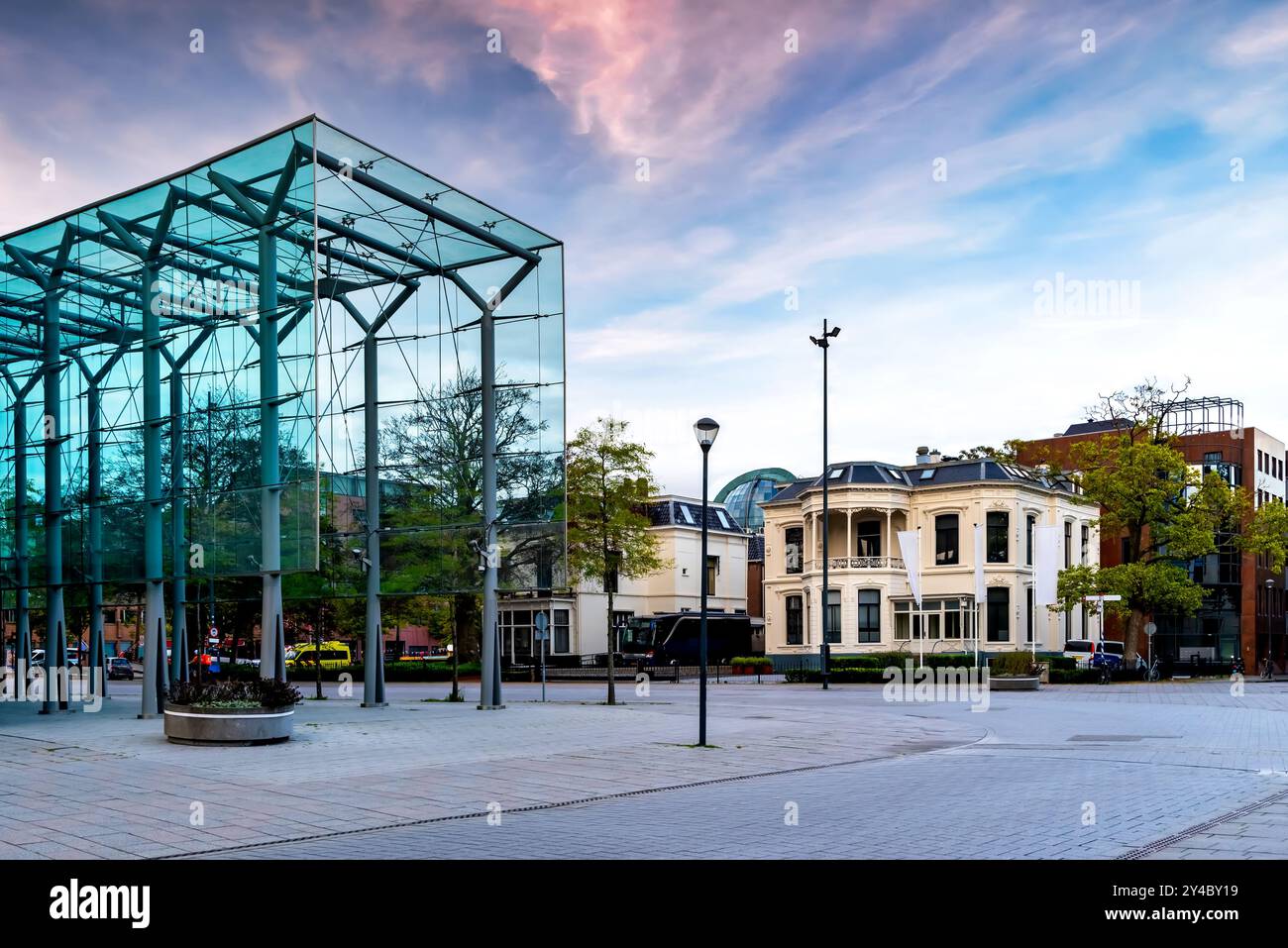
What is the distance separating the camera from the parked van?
64562 millimetres

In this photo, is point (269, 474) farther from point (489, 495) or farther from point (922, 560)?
point (922, 560)

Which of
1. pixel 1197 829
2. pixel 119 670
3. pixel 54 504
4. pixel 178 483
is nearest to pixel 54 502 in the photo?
pixel 54 504

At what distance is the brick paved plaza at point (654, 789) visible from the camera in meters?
10.6

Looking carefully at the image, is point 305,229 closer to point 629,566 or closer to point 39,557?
point 39,557

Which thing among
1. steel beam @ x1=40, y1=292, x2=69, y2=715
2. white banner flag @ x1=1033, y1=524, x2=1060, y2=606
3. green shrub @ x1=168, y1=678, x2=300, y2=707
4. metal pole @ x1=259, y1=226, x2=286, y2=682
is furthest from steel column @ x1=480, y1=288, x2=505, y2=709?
white banner flag @ x1=1033, y1=524, x2=1060, y2=606

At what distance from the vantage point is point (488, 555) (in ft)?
98.7

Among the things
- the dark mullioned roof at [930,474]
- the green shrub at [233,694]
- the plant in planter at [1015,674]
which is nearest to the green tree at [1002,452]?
the dark mullioned roof at [930,474]

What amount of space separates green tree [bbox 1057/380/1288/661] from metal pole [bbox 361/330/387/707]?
33213 mm

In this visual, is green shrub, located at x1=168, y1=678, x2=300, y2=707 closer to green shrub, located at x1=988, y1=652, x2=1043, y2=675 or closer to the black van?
green shrub, located at x1=988, y1=652, x2=1043, y2=675

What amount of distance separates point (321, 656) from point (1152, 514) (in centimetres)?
4359

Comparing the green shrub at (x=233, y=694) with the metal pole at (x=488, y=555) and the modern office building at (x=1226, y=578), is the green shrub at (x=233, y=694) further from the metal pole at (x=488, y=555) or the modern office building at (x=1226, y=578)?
the modern office building at (x=1226, y=578)

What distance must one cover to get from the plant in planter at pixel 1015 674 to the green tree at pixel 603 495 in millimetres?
13521

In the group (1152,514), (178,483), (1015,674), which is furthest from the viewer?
(1152,514)
